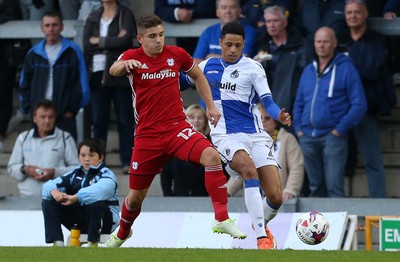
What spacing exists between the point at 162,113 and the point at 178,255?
1.72 meters

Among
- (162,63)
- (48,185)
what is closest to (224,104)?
(162,63)

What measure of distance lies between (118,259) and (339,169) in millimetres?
5647

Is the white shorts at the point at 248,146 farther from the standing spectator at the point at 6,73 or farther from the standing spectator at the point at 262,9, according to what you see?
the standing spectator at the point at 6,73

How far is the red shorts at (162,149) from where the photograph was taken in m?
11.3

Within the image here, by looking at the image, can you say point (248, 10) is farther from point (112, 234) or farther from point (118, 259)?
point (118, 259)

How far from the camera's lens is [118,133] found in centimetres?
1705

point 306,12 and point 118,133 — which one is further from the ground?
point 306,12

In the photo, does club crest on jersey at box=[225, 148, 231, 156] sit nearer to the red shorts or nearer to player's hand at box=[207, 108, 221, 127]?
the red shorts

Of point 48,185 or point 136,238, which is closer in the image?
point 48,185

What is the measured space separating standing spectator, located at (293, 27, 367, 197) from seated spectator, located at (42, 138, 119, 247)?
292 cm

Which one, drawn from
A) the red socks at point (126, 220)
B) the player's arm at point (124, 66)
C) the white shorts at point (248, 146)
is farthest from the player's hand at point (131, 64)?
the red socks at point (126, 220)

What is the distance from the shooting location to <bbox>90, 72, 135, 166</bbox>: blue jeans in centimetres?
1619

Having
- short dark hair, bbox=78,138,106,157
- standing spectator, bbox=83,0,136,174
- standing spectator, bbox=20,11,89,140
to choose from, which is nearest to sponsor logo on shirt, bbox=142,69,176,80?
short dark hair, bbox=78,138,106,157

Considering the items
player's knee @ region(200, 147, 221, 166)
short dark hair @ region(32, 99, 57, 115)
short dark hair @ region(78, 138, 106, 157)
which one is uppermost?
player's knee @ region(200, 147, 221, 166)
